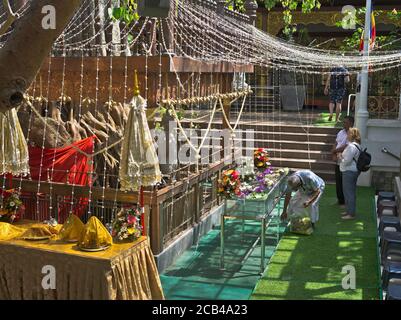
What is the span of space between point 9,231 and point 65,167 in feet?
6.95

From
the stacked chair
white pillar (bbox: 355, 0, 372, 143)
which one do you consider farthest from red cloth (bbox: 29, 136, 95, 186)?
white pillar (bbox: 355, 0, 372, 143)

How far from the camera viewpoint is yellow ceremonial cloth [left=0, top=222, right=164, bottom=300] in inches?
228

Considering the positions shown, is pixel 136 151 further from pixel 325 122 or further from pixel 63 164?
pixel 325 122

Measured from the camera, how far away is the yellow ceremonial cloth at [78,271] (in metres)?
5.79

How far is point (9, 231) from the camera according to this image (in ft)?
22.1

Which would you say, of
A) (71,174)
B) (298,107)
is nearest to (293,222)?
(71,174)

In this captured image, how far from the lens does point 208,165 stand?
10570 millimetres

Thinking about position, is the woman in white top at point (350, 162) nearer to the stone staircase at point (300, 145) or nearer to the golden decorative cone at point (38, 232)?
the stone staircase at point (300, 145)

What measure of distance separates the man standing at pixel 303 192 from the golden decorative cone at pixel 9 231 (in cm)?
467

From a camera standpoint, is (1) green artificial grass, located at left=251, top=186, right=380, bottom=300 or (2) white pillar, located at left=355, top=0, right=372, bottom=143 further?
(2) white pillar, located at left=355, top=0, right=372, bottom=143

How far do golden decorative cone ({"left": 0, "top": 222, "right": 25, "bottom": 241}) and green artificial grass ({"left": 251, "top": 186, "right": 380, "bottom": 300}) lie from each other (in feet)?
10.4

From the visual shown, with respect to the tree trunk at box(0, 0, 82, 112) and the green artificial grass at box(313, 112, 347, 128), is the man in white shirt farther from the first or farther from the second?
the tree trunk at box(0, 0, 82, 112)

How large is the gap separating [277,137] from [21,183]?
834 centimetres

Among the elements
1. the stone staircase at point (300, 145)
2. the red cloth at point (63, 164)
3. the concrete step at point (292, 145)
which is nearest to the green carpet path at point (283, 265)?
the red cloth at point (63, 164)
